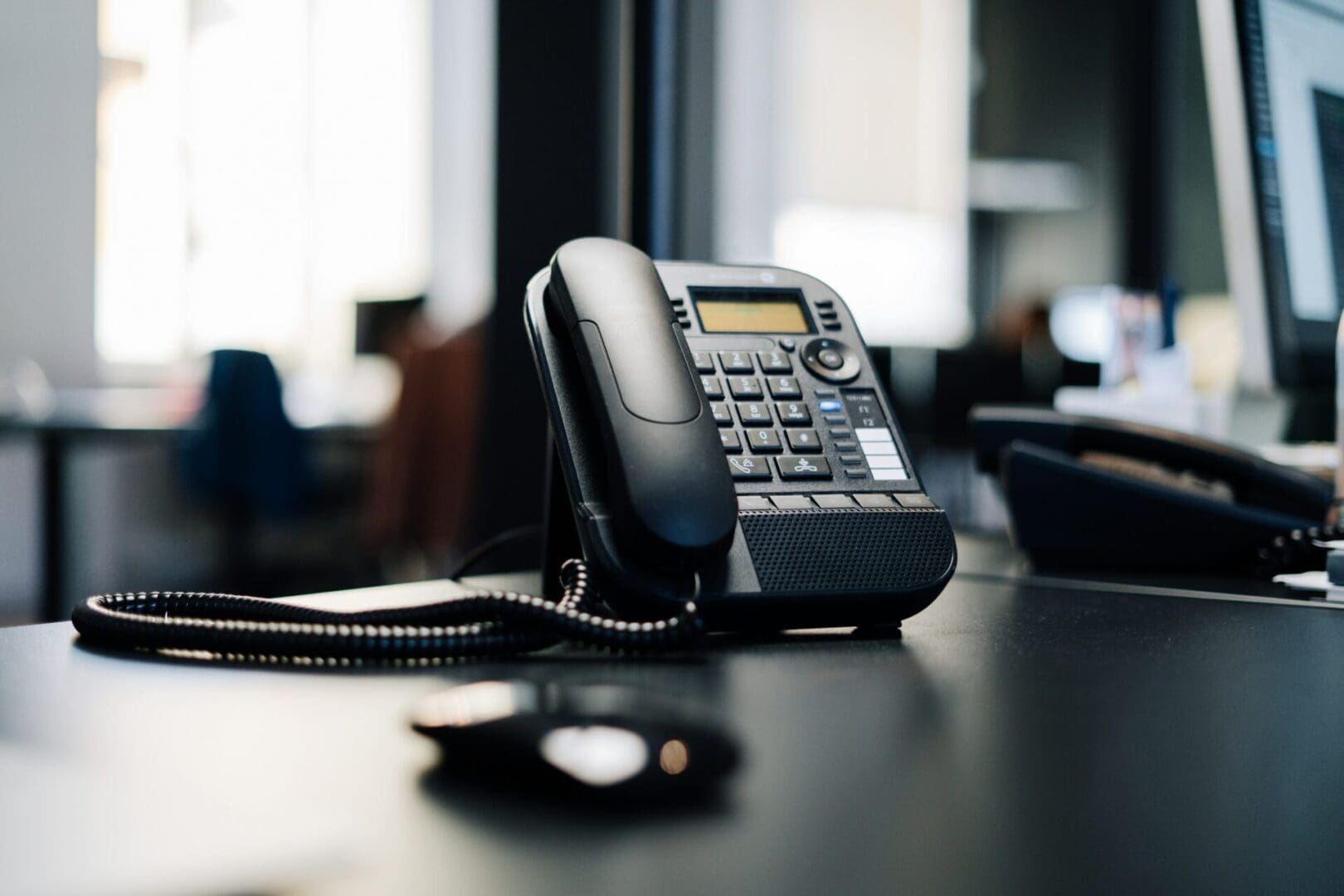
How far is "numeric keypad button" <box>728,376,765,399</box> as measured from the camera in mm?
560

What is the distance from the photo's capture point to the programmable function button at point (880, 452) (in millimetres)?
563

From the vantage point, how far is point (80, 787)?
0.94 ft

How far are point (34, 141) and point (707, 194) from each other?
2736 millimetres

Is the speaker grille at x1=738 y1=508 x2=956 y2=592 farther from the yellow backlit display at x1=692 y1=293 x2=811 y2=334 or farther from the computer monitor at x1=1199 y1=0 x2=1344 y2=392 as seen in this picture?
the computer monitor at x1=1199 y1=0 x2=1344 y2=392

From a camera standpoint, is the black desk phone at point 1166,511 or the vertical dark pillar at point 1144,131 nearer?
the black desk phone at point 1166,511

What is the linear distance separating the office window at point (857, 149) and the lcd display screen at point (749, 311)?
4.18 metres

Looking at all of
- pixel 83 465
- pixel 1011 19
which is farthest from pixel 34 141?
pixel 1011 19

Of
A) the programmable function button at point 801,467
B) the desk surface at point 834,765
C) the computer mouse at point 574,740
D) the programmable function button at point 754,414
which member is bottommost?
the desk surface at point 834,765

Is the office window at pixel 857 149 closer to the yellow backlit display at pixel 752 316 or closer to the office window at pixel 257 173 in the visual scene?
the office window at pixel 257 173

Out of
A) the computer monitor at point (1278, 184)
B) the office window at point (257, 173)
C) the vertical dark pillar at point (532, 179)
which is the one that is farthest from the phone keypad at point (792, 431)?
the office window at point (257, 173)

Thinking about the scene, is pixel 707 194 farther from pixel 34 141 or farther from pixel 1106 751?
pixel 34 141

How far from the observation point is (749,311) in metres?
0.60

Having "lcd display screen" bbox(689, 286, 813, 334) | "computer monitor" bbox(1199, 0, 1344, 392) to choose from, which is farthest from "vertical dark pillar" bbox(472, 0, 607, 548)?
"lcd display screen" bbox(689, 286, 813, 334)

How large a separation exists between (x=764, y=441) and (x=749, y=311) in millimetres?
84
